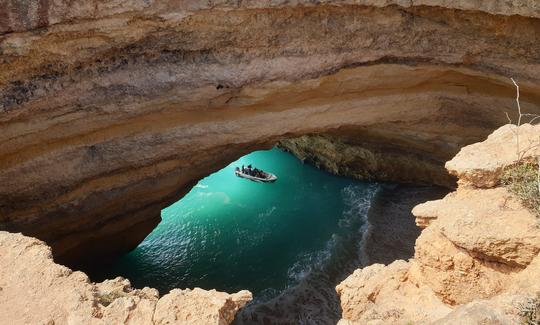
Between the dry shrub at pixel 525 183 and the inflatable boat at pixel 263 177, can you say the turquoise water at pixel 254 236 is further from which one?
the dry shrub at pixel 525 183

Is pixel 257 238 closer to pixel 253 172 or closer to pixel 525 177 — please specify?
pixel 253 172

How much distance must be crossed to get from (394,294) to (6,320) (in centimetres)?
297

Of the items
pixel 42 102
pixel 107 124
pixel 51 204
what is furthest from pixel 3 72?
pixel 51 204

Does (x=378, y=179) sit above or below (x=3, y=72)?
below

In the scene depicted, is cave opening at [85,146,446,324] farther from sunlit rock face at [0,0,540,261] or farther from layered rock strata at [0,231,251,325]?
layered rock strata at [0,231,251,325]

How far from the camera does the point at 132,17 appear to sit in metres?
5.48

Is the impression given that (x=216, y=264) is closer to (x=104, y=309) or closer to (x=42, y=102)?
(x=42, y=102)

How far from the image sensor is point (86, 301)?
320 cm

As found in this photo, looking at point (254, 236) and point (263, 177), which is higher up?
point (263, 177)

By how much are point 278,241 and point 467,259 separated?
7.09 m

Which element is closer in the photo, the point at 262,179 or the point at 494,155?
the point at 494,155

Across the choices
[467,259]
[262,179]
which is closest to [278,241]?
[262,179]

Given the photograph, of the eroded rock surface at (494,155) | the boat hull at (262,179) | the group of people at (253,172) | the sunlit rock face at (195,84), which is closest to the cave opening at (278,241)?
the boat hull at (262,179)

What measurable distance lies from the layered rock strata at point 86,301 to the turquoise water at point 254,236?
5.55 meters
